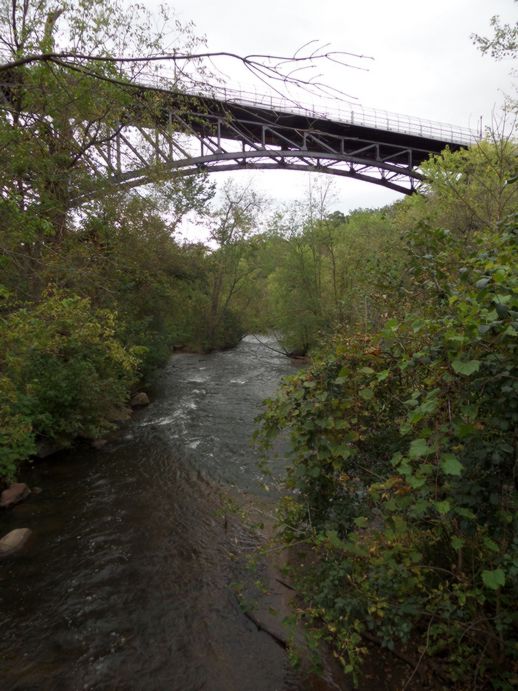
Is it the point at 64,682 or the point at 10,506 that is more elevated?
the point at 10,506

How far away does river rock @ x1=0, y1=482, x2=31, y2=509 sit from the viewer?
6992 mm

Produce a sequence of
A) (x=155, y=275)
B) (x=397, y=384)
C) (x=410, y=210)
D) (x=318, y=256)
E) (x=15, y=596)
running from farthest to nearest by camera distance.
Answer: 1. (x=318, y=256)
2. (x=410, y=210)
3. (x=155, y=275)
4. (x=15, y=596)
5. (x=397, y=384)

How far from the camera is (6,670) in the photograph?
4.07 meters

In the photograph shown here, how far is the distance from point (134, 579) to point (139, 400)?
910 centimetres

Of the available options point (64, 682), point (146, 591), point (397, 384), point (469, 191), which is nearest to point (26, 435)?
point (146, 591)

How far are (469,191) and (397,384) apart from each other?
40.5ft

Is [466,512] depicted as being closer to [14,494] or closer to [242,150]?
[14,494]

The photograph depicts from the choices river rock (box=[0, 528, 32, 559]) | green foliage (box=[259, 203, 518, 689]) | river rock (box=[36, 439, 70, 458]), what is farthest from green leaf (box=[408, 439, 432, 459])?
river rock (box=[36, 439, 70, 458])

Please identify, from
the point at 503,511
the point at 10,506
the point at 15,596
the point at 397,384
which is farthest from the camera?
the point at 10,506

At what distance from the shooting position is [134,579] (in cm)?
539

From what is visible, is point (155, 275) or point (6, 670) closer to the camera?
point (6, 670)

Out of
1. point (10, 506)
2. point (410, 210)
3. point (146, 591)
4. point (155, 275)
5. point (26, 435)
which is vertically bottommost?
point (146, 591)

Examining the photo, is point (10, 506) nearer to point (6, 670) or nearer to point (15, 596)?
point (15, 596)

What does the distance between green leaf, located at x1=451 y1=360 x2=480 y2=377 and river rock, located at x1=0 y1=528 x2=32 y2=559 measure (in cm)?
657
